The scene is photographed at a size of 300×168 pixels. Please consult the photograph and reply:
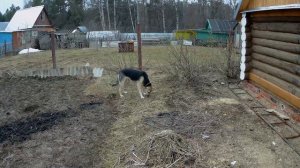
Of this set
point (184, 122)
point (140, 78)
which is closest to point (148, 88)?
point (140, 78)

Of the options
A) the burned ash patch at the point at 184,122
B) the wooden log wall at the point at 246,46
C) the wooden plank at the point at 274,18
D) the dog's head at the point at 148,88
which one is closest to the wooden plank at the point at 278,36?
the wooden log wall at the point at 246,46

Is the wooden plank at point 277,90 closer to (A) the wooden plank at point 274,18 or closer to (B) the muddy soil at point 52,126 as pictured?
(A) the wooden plank at point 274,18

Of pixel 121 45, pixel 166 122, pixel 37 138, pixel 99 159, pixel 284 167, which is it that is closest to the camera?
pixel 284 167

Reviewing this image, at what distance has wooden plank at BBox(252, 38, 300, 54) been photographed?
7.14 metres

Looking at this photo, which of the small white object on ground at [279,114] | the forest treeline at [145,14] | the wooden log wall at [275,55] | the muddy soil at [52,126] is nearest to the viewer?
the muddy soil at [52,126]

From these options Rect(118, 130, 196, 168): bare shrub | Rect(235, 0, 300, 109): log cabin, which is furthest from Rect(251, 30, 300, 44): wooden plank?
Rect(118, 130, 196, 168): bare shrub

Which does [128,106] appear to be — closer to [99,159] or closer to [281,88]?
[99,159]

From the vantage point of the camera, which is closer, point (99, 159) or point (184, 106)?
point (99, 159)

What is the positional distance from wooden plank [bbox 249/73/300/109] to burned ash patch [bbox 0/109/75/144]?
16.3ft

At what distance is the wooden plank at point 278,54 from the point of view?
282 inches

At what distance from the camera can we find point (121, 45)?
2244 centimetres

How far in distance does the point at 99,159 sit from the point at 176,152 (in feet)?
4.34

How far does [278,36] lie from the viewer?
805 centimetres

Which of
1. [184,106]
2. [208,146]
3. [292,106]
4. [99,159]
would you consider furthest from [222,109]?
[99,159]
